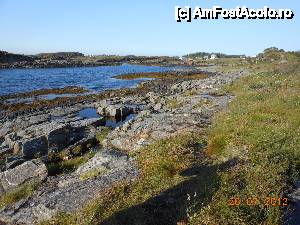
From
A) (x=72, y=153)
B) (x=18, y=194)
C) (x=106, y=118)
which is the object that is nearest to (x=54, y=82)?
(x=106, y=118)

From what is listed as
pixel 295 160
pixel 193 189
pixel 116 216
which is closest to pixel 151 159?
pixel 193 189

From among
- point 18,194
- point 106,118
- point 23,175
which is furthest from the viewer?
point 106,118

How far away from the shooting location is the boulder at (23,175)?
1805cm

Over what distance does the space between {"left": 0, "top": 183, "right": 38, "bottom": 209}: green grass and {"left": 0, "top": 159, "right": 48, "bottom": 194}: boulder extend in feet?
1.84

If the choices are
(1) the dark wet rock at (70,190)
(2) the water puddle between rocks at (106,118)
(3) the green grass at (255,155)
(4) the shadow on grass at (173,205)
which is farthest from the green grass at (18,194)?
(2) the water puddle between rocks at (106,118)

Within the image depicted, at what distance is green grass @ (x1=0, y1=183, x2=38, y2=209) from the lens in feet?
53.8

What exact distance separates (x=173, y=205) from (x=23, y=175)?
8853 millimetres

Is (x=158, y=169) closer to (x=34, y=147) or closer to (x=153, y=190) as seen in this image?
(x=153, y=190)

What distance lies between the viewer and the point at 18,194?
658 inches

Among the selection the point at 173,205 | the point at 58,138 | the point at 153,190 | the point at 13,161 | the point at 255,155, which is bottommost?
the point at 13,161

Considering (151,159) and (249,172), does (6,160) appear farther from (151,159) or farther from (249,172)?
(249,172)

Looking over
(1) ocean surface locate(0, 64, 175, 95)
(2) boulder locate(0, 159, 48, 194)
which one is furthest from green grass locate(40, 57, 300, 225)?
(1) ocean surface locate(0, 64, 175, 95)

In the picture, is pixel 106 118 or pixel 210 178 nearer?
pixel 210 178

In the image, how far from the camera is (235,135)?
18.2 meters
